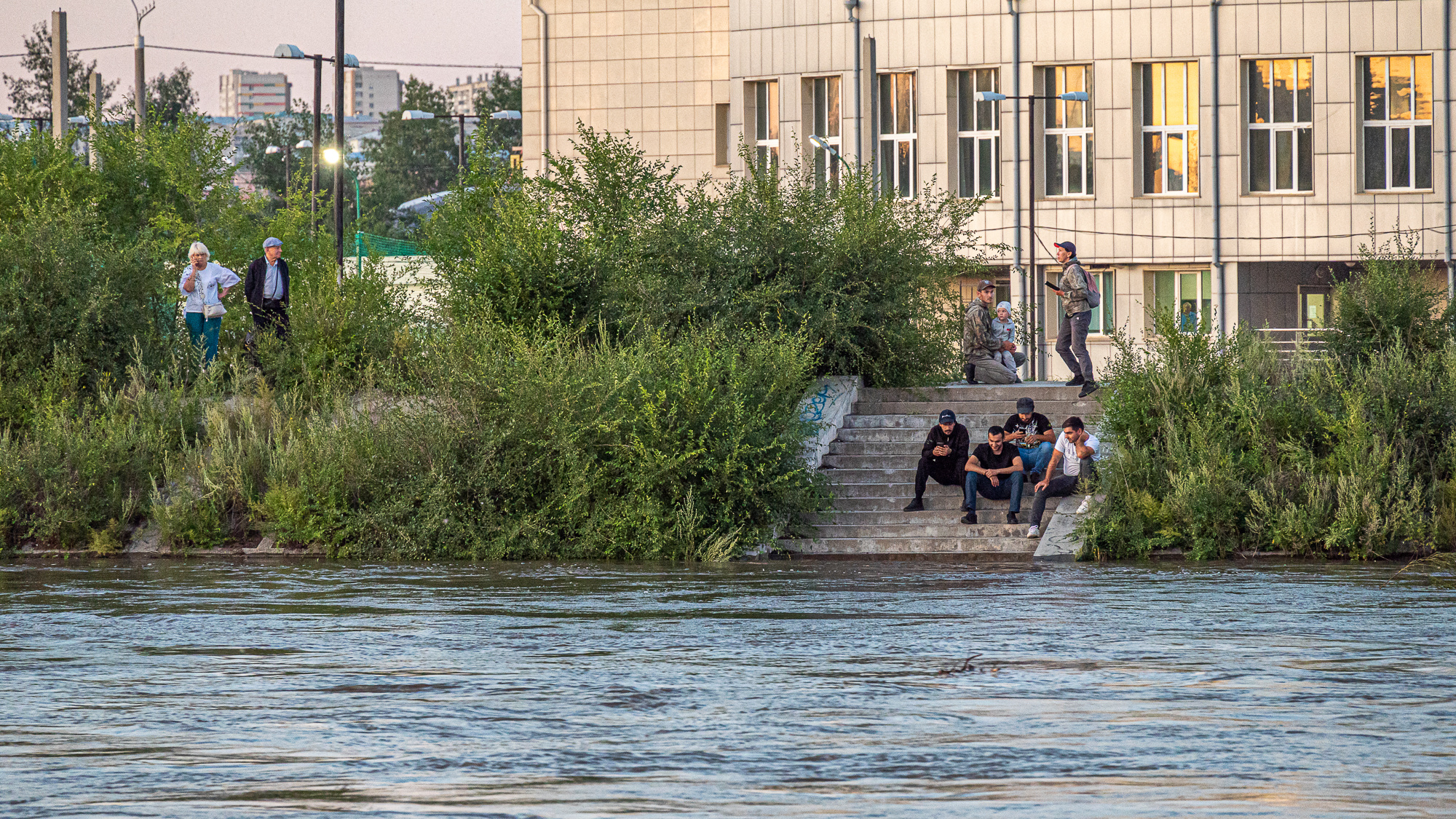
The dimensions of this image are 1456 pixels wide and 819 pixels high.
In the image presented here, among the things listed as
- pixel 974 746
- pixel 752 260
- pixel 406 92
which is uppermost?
pixel 406 92

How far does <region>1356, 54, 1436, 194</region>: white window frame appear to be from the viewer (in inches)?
1757

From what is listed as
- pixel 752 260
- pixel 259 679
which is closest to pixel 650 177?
pixel 752 260

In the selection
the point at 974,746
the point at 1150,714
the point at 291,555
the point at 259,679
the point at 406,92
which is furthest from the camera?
the point at 406,92

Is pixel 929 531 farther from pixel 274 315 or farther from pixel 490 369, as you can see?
pixel 274 315

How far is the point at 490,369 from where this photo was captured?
19.1 metres

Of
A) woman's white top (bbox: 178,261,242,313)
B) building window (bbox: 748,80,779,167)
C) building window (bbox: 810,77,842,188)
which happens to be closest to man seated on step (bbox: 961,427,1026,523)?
woman's white top (bbox: 178,261,242,313)

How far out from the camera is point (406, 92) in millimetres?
89250

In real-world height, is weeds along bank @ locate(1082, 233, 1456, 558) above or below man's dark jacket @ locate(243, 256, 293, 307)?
below

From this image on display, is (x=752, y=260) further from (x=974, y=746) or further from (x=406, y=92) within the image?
(x=406, y=92)

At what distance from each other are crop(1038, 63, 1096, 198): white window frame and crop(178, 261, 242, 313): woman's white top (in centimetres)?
2814

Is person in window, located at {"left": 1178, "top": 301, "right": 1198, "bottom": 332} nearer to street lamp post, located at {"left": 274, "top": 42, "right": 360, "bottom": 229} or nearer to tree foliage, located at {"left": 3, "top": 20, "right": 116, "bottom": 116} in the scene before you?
street lamp post, located at {"left": 274, "top": 42, "right": 360, "bottom": 229}

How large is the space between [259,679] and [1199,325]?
462 inches

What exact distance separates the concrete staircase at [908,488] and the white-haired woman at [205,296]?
7.14m

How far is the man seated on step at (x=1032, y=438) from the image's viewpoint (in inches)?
752
